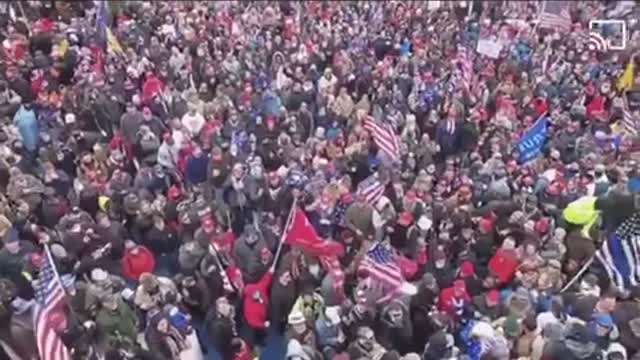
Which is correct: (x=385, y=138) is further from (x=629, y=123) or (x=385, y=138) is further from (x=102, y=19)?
(x=102, y=19)

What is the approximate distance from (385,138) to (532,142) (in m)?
2.27

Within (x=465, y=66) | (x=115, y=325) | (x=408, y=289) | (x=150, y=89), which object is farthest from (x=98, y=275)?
(x=465, y=66)

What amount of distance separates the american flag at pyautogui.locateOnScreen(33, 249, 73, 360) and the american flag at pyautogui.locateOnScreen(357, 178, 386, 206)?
13.8 ft

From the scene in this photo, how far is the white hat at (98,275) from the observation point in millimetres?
12219

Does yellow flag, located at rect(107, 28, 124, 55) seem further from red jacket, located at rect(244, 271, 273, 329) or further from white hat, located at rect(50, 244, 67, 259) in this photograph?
red jacket, located at rect(244, 271, 273, 329)

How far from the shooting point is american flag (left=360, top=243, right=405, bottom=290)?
12023mm

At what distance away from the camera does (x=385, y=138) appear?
15.7m

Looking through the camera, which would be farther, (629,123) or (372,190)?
(629,123)

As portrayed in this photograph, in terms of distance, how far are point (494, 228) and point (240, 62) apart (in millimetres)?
7075

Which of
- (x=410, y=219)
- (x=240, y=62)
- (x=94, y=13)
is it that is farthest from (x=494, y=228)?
(x=94, y=13)

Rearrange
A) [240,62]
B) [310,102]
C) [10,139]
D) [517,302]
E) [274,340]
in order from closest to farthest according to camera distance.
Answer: [517,302], [274,340], [10,139], [310,102], [240,62]

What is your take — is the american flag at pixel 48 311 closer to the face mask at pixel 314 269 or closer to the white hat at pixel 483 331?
the face mask at pixel 314 269

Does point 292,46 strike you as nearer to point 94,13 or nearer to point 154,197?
point 94,13

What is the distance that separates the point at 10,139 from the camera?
51.0 ft
